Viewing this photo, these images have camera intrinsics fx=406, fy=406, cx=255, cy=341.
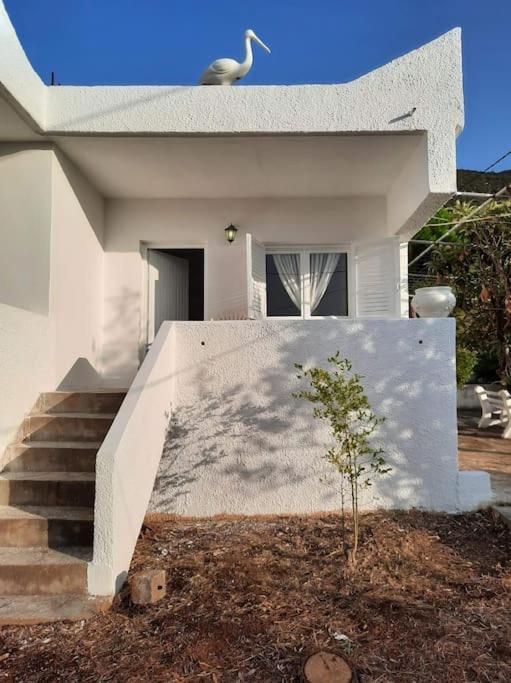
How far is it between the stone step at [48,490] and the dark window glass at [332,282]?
4901 mm

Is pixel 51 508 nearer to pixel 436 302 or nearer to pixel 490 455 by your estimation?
pixel 436 302

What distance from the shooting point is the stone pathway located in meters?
5.41

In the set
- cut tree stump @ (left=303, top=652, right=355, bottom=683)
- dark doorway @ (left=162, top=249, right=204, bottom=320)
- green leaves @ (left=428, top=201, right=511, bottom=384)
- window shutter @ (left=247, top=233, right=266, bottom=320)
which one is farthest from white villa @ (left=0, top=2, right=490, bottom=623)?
green leaves @ (left=428, top=201, right=511, bottom=384)

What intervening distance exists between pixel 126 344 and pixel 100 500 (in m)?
4.20

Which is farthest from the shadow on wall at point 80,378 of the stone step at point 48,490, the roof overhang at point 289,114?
the roof overhang at point 289,114

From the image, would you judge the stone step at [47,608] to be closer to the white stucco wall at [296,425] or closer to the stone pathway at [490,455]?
the white stucco wall at [296,425]

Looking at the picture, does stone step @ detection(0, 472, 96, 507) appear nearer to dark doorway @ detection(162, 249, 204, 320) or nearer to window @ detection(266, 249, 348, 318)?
window @ detection(266, 249, 348, 318)

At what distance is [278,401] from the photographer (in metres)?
4.91

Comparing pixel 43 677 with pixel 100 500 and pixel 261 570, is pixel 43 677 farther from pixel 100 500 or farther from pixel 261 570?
pixel 261 570

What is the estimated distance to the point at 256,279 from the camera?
7.11 meters

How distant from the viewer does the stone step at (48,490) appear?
3.95 metres

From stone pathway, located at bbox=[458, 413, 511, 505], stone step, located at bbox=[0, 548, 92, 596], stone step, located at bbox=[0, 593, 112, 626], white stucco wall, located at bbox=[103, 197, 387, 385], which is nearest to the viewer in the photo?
stone step, located at bbox=[0, 593, 112, 626]

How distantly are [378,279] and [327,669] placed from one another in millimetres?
5840

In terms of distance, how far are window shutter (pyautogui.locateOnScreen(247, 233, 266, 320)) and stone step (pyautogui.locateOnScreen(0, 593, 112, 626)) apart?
463cm
